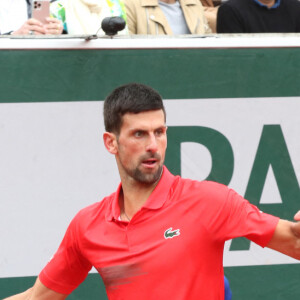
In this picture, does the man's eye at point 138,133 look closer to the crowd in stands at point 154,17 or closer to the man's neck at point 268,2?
the crowd in stands at point 154,17

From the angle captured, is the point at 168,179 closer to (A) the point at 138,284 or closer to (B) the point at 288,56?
(A) the point at 138,284

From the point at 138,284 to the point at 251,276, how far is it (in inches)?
69.8

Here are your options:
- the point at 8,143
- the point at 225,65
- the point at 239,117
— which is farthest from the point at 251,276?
the point at 8,143

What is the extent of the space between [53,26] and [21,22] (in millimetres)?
335

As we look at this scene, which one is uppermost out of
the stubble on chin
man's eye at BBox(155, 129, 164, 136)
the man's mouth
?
man's eye at BBox(155, 129, 164, 136)

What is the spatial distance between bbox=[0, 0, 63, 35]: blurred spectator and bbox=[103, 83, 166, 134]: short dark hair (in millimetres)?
1559

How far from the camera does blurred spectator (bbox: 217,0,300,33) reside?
4879 millimetres

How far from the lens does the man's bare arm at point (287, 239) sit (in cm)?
268

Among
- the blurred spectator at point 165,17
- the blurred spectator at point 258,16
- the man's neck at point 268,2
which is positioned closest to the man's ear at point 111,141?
the blurred spectator at point 165,17

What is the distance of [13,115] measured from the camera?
14.0 feet

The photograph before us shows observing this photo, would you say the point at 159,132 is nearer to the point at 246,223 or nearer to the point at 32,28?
the point at 246,223

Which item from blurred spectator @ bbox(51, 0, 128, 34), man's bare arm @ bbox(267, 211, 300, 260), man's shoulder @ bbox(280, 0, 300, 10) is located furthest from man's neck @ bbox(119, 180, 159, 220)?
man's shoulder @ bbox(280, 0, 300, 10)

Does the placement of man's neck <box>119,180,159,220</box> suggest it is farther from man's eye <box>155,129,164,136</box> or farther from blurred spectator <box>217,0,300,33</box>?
blurred spectator <box>217,0,300,33</box>

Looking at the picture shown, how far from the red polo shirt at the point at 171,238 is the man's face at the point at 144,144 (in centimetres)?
12
